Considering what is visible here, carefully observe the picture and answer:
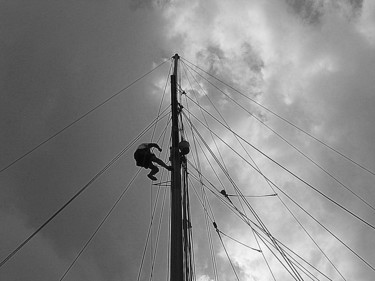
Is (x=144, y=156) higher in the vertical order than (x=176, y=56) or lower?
lower

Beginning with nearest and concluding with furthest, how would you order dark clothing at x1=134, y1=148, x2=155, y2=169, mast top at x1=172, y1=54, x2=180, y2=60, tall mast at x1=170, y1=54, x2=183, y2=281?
tall mast at x1=170, y1=54, x2=183, y2=281 → dark clothing at x1=134, y1=148, x2=155, y2=169 → mast top at x1=172, y1=54, x2=180, y2=60

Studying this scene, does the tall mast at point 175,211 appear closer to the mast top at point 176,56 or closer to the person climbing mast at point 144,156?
the person climbing mast at point 144,156

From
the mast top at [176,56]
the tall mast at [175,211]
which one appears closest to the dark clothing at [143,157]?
the tall mast at [175,211]

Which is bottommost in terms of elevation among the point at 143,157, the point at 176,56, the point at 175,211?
the point at 175,211

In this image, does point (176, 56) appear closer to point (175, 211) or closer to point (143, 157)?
point (143, 157)

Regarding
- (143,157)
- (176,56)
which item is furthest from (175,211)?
(176,56)

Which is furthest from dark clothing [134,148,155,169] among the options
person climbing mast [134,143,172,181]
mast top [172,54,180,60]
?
mast top [172,54,180,60]

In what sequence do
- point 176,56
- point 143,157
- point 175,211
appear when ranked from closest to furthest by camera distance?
point 175,211
point 143,157
point 176,56

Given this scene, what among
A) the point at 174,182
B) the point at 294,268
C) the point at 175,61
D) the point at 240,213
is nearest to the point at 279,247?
the point at 294,268

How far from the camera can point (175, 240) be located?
7.47 meters

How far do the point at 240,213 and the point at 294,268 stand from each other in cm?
265

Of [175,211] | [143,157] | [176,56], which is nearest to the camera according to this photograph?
[175,211]

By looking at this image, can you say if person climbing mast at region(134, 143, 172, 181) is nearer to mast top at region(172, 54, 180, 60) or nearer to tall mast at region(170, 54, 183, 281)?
tall mast at region(170, 54, 183, 281)

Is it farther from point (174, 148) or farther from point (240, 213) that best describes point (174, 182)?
point (240, 213)
